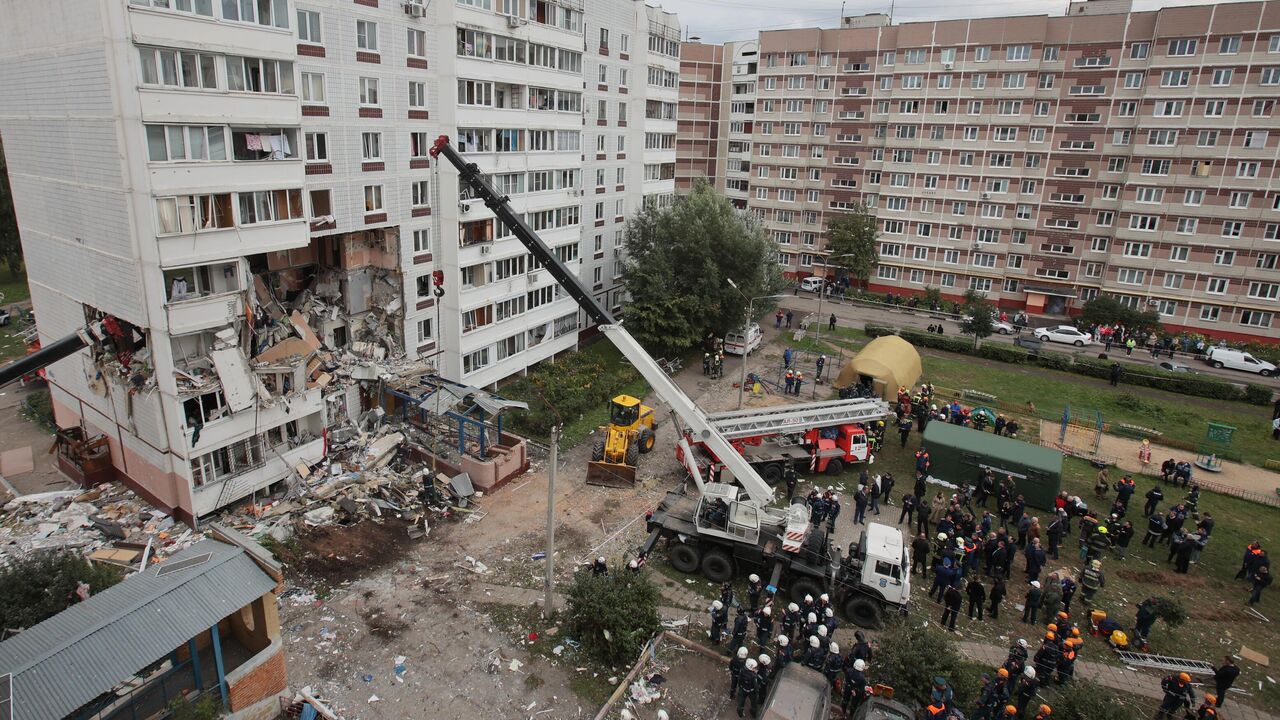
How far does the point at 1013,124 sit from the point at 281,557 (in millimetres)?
53145

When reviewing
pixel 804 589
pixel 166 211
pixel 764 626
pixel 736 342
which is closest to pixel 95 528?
pixel 166 211

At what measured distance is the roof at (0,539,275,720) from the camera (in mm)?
10094

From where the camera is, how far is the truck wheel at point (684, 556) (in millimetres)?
19312

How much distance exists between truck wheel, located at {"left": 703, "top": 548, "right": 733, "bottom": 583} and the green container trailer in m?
10.6

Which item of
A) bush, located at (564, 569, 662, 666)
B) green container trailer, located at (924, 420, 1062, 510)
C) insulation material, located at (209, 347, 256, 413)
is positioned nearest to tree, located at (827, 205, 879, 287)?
green container trailer, located at (924, 420, 1062, 510)

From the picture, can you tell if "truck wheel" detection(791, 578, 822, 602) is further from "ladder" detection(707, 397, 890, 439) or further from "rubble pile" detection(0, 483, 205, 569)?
"rubble pile" detection(0, 483, 205, 569)

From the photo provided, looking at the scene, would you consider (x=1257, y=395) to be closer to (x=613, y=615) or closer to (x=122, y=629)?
(x=613, y=615)

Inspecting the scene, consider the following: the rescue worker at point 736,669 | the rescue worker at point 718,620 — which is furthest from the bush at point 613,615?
the rescue worker at point 736,669

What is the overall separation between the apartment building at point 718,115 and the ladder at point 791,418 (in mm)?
46456

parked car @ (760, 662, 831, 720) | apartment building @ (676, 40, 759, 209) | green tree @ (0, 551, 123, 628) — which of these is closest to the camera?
parked car @ (760, 662, 831, 720)

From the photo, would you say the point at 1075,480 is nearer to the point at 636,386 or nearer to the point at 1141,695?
the point at 1141,695

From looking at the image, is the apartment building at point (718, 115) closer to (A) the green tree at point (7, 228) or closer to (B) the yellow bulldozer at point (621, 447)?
(B) the yellow bulldozer at point (621, 447)

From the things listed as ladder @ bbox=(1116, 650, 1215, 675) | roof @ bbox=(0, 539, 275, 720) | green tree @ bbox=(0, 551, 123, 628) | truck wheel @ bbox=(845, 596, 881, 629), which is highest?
roof @ bbox=(0, 539, 275, 720)

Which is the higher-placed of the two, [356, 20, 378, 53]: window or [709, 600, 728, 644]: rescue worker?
[356, 20, 378, 53]: window
